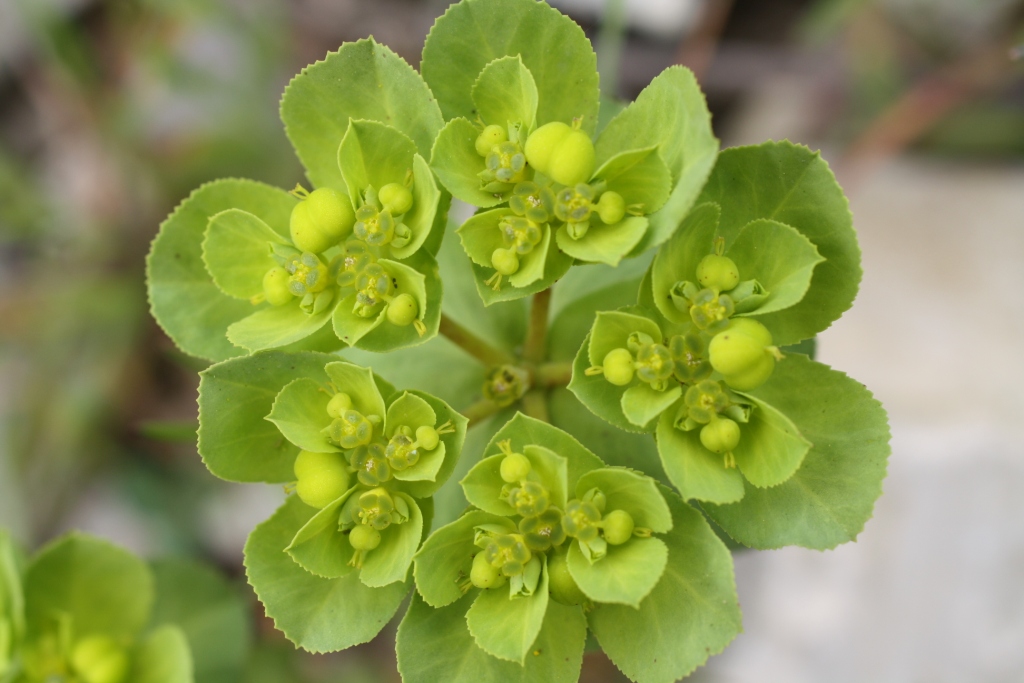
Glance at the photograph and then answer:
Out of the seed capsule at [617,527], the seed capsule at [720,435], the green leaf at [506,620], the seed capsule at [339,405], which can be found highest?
the seed capsule at [720,435]

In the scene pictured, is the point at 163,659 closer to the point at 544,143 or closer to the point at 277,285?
the point at 277,285

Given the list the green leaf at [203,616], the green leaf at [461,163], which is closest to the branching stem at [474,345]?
the green leaf at [461,163]

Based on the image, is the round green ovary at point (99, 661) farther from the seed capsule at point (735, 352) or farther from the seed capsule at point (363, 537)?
the seed capsule at point (735, 352)

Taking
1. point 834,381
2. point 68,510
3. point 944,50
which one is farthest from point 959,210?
point 68,510

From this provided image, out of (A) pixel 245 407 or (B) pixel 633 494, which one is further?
(A) pixel 245 407

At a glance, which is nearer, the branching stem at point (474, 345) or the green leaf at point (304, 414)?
the green leaf at point (304, 414)

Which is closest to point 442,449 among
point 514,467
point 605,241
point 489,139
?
point 514,467

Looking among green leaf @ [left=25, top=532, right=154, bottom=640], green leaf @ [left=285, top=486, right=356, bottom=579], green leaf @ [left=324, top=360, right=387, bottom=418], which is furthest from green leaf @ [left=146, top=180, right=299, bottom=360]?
green leaf @ [left=25, top=532, right=154, bottom=640]
